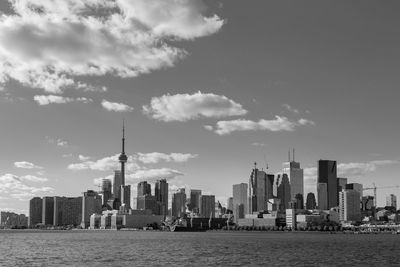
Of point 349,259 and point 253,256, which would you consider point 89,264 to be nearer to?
point 253,256

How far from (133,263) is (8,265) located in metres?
22.8

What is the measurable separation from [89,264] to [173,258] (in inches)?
899

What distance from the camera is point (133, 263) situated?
119 metres

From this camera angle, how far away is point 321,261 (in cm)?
12975

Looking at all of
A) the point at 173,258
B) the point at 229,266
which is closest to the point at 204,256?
the point at 173,258

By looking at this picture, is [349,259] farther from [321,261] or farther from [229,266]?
[229,266]

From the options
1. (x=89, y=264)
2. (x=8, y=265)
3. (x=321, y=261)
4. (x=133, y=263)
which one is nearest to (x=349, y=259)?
(x=321, y=261)

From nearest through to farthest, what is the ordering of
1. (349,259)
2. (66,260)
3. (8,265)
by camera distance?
(8,265)
(66,260)
(349,259)

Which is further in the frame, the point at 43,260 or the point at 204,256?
the point at 204,256

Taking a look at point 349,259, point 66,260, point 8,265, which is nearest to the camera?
point 8,265

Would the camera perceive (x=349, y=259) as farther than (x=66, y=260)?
Yes

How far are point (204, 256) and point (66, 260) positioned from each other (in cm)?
3120

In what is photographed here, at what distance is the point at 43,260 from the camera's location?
4961 inches

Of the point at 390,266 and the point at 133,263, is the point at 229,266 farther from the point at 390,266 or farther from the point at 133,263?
the point at 390,266
